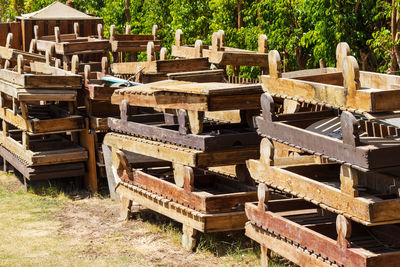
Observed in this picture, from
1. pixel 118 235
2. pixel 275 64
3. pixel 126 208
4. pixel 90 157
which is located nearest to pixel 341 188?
pixel 275 64

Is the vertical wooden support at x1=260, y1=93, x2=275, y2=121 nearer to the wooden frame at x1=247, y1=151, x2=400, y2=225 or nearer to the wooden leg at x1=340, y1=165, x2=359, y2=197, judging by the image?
the wooden frame at x1=247, y1=151, x2=400, y2=225

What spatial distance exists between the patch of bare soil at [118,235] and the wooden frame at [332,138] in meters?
1.81

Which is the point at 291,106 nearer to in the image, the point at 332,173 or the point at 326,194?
the point at 332,173

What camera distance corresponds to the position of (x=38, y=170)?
12523mm

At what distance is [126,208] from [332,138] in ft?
15.1

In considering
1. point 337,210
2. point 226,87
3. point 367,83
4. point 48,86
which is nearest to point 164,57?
point 48,86

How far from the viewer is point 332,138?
22.1 ft

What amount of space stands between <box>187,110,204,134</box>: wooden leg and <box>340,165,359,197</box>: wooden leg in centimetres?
246

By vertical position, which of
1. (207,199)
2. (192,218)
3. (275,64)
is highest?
(275,64)

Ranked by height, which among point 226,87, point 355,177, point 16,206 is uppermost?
point 226,87

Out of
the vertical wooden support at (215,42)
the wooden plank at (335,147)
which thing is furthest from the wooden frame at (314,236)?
the vertical wooden support at (215,42)

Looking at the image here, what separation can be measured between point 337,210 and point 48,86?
6667 millimetres

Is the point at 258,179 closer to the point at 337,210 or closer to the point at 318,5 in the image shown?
the point at 337,210

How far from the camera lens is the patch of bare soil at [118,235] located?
885cm
